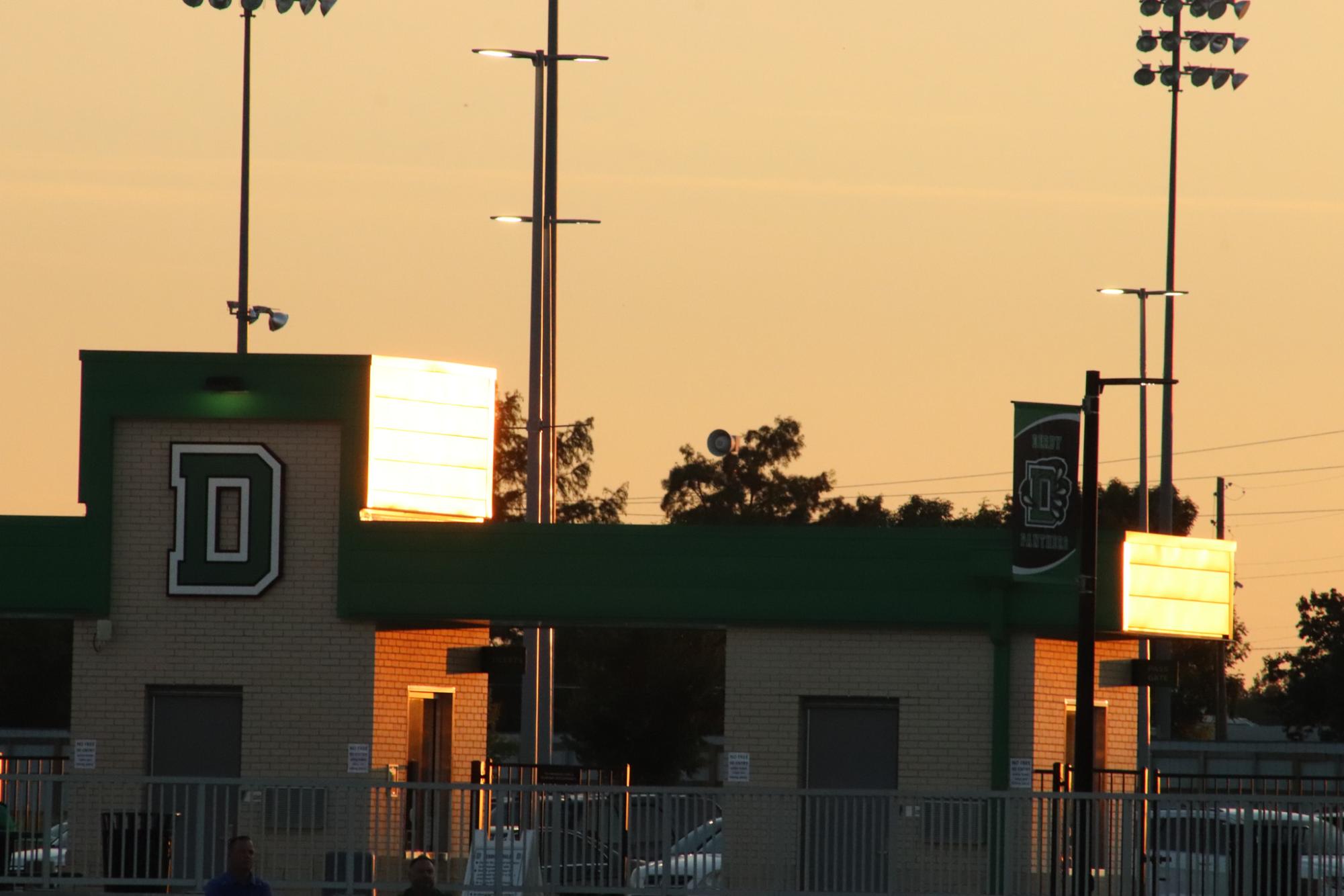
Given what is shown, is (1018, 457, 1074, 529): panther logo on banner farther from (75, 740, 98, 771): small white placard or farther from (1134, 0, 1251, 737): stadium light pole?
(1134, 0, 1251, 737): stadium light pole

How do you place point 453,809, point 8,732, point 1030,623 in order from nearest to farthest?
1. point 453,809
2. point 1030,623
3. point 8,732

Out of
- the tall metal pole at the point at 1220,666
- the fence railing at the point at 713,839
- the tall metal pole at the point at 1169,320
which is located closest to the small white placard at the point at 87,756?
the fence railing at the point at 713,839

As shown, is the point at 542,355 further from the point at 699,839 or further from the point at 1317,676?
the point at 1317,676

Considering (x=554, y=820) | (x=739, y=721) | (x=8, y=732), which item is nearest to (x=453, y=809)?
(x=554, y=820)

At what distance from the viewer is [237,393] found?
2841cm

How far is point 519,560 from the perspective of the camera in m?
28.0

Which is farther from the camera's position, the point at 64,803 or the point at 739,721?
the point at 739,721

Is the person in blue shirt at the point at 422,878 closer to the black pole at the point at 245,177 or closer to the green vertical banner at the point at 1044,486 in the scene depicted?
the green vertical banner at the point at 1044,486

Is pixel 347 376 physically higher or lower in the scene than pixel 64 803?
higher

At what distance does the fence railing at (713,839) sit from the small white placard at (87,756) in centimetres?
207

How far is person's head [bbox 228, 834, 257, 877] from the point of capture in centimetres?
1903

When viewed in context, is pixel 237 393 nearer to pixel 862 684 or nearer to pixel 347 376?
pixel 347 376

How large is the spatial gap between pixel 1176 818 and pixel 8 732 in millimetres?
44629

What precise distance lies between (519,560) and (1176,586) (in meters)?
7.61
